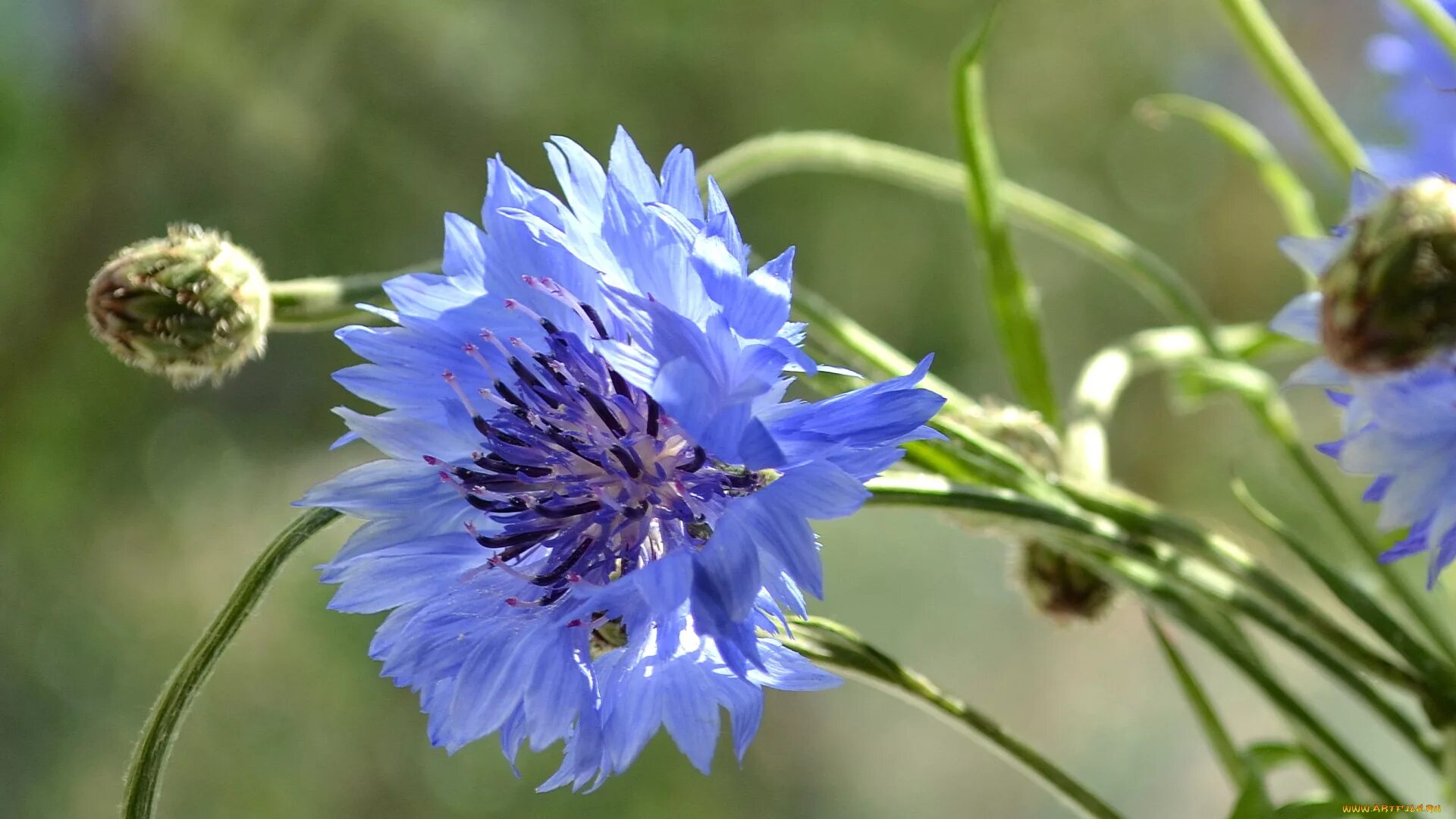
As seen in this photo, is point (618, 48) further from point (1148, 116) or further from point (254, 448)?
point (1148, 116)

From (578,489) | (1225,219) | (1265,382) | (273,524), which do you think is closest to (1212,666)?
(1225,219)

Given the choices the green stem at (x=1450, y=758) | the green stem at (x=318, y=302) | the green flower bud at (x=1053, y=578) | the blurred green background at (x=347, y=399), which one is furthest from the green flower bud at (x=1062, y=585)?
the blurred green background at (x=347, y=399)

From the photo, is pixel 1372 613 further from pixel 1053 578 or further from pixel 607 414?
pixel 607 414

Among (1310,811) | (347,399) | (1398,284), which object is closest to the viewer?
(1398,284)

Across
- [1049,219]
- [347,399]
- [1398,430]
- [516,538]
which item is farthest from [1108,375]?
[347,399]

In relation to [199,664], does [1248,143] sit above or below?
above

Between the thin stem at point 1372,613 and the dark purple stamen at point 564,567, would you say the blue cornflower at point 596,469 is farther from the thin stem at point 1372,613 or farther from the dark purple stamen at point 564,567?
the thin stem at point 1372,613
